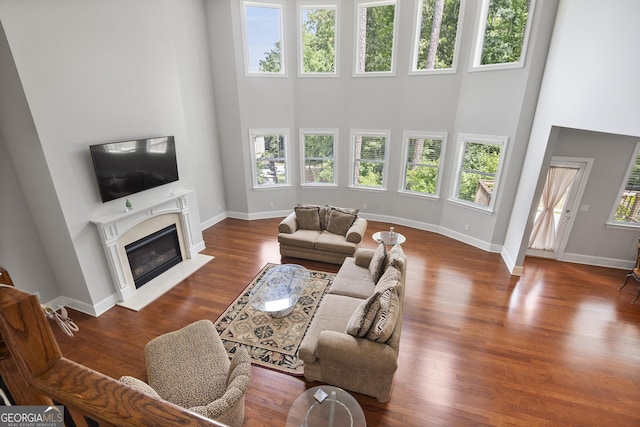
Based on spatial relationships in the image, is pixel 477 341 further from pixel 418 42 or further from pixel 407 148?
pixel 418 42

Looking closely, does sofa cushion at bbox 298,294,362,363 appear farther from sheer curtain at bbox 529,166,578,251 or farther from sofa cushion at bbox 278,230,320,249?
sheer curtain at bbox 529,166,578,251

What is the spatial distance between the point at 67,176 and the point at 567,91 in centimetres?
679

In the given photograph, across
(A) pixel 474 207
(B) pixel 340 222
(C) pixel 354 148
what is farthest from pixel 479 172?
(B) pixel 340 222

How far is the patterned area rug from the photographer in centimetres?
353

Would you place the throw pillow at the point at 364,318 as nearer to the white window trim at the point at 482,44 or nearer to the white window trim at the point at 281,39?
the white window trim at the point at 482,44

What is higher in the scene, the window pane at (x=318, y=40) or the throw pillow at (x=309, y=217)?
the window pane at (x=318, y=40)

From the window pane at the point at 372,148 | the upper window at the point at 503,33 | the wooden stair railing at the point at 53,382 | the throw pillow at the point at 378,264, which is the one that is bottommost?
the throw pillow at the point at 378,264

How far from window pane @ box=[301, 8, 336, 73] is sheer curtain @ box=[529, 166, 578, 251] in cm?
504

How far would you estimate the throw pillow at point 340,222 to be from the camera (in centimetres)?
577

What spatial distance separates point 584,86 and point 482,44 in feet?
8.02

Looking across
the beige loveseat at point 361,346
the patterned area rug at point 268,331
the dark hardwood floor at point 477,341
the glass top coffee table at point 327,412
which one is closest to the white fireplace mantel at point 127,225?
the dark hardwood floor at point 477,341

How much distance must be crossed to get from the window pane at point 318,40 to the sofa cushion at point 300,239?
3.91 meters

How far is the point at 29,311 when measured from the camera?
2.31 ft
